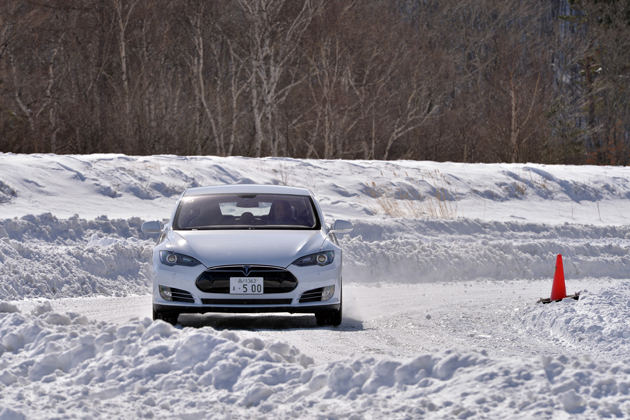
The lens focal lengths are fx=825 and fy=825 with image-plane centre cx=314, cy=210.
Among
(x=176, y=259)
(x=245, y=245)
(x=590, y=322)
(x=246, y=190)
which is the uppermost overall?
(x=246, y=190)

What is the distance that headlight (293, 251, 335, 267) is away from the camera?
313 inches

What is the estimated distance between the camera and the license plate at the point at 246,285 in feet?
25.6

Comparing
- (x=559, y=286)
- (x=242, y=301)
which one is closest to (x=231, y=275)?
(x=242, y=301)

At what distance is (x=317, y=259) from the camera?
8078 mm

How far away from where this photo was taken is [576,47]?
178 ft

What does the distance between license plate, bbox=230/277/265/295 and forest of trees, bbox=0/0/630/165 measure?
21324 millimetres

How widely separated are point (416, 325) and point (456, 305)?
77.8 inches

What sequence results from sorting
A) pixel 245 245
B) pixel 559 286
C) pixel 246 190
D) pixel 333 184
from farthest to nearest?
pixel 333 184 < pixel 559 286 < pixel 246 190 < pixel 245 245

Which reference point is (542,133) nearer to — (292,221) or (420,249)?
(420,249)

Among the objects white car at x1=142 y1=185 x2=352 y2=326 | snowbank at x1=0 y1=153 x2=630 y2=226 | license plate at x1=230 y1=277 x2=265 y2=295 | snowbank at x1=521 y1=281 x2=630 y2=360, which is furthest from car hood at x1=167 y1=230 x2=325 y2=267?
snowbank at x1=0 y1=153 x2=630 y2=226

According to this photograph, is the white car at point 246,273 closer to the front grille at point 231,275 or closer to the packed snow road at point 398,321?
the front grille at point 231,275

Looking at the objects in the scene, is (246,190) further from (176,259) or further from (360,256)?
(360,256)

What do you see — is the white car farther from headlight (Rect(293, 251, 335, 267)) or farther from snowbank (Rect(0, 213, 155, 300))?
snowbank (Rect(0, 213, 155, 300))

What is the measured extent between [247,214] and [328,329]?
1629 mm
